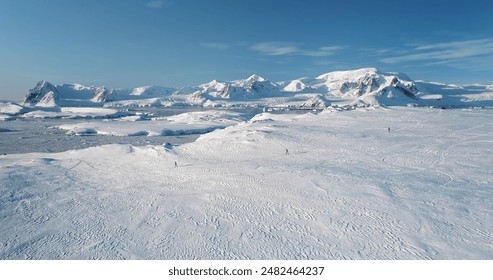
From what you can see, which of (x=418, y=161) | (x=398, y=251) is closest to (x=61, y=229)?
(x=398, y=251)

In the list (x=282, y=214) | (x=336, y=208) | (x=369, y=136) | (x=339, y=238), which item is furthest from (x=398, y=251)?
(x=369, y=136)

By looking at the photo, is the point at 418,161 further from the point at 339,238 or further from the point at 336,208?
the point at 339,238

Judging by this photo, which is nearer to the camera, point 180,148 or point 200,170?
point 200,170

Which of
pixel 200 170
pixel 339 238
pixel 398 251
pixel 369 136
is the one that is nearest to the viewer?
pixel 398 251
